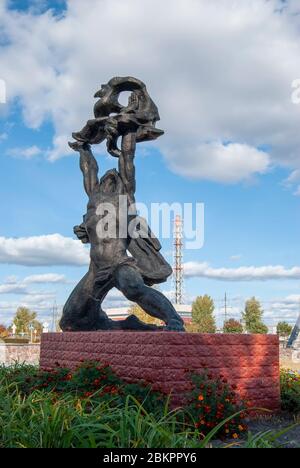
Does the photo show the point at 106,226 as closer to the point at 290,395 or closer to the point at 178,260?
the point at 290,395

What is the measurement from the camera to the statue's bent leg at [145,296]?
8.11 m

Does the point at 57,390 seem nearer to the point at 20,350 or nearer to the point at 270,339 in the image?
the point at 270,339

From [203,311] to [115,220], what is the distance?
47010 millimetres

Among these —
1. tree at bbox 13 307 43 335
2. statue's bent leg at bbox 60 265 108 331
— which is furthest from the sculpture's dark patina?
tree at bbox 13 307 43 335

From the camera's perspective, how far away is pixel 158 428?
4555 mm

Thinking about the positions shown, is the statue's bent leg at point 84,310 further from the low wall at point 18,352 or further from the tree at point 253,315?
the tree at point 253,315

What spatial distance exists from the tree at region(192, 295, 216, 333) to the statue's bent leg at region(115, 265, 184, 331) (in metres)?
45.2

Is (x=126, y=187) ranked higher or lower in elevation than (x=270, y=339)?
higher

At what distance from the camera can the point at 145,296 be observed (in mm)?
8398

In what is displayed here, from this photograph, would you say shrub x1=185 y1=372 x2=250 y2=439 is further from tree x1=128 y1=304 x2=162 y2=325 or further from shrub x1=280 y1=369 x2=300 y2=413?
tree x1=128 y1=304 x2=162 y2=325

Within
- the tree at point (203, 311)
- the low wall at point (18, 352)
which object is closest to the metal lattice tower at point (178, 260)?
the tree at point (203, 311)

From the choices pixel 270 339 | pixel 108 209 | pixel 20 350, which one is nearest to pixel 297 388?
pixel 270 339

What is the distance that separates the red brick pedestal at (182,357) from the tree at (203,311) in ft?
149
